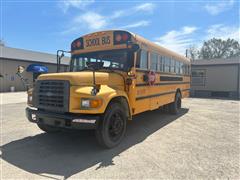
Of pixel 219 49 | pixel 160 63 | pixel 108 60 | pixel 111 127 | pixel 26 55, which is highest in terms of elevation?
pixel 219 49

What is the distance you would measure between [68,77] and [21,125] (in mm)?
3532

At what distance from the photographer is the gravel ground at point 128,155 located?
10.6 feet

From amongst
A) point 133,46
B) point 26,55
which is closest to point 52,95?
point 133,46

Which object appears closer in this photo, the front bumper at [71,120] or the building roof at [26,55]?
the front bumper at [71,120]

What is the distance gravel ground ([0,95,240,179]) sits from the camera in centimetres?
322

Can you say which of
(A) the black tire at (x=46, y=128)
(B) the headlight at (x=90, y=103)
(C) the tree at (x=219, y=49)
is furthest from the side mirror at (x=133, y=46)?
(C) the tree at (x=219, y=49)

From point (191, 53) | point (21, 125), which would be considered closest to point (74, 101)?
point (21, 125)

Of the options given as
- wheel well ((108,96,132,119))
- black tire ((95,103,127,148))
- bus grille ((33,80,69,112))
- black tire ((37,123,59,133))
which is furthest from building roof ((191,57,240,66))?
bus grille ((33,80,69,112))

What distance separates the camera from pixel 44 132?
18.1 feet

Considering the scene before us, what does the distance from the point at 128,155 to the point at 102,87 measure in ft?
4.85

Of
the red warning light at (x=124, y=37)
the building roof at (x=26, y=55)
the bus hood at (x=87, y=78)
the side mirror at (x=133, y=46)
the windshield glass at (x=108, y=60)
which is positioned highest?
the building roof at (x=26, y=55)

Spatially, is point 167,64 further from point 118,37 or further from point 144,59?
point 118,37

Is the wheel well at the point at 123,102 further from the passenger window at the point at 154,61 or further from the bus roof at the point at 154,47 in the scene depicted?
the passenger window at the point at 154,61

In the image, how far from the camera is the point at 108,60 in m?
4.97
